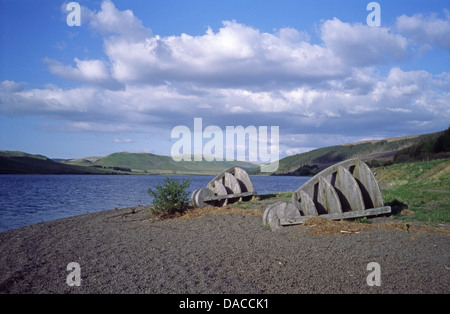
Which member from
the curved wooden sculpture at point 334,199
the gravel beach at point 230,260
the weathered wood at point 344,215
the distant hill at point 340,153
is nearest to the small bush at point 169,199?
the gravel beach at point 230,260

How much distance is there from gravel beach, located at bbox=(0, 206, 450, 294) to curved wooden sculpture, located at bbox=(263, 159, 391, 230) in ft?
1.98

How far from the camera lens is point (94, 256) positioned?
877 centimetres

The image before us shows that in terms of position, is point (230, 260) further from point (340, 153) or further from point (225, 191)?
point (340, 153)

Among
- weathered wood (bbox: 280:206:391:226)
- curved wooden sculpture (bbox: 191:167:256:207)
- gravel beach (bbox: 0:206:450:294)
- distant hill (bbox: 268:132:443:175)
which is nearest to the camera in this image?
gravel beach (bbox: 0:206:450:294)

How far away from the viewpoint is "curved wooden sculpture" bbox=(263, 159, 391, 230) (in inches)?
455

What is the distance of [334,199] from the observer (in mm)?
11898

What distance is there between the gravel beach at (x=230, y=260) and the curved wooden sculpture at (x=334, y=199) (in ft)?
1.98

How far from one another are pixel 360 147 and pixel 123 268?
5514 inches

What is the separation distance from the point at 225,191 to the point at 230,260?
1120 centimetres

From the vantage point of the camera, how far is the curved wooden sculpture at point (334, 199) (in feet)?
37.9

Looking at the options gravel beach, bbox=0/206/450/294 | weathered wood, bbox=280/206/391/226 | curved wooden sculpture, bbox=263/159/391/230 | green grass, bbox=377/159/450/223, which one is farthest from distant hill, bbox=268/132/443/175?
gravel beach, bbox=0/206/450/294

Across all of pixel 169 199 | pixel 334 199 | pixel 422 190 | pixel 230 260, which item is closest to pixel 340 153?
pixel 422 190

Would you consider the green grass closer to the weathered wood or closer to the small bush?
the weathered wood

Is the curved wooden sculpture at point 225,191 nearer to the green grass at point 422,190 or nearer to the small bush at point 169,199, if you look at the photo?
the small bush at point 169,199
